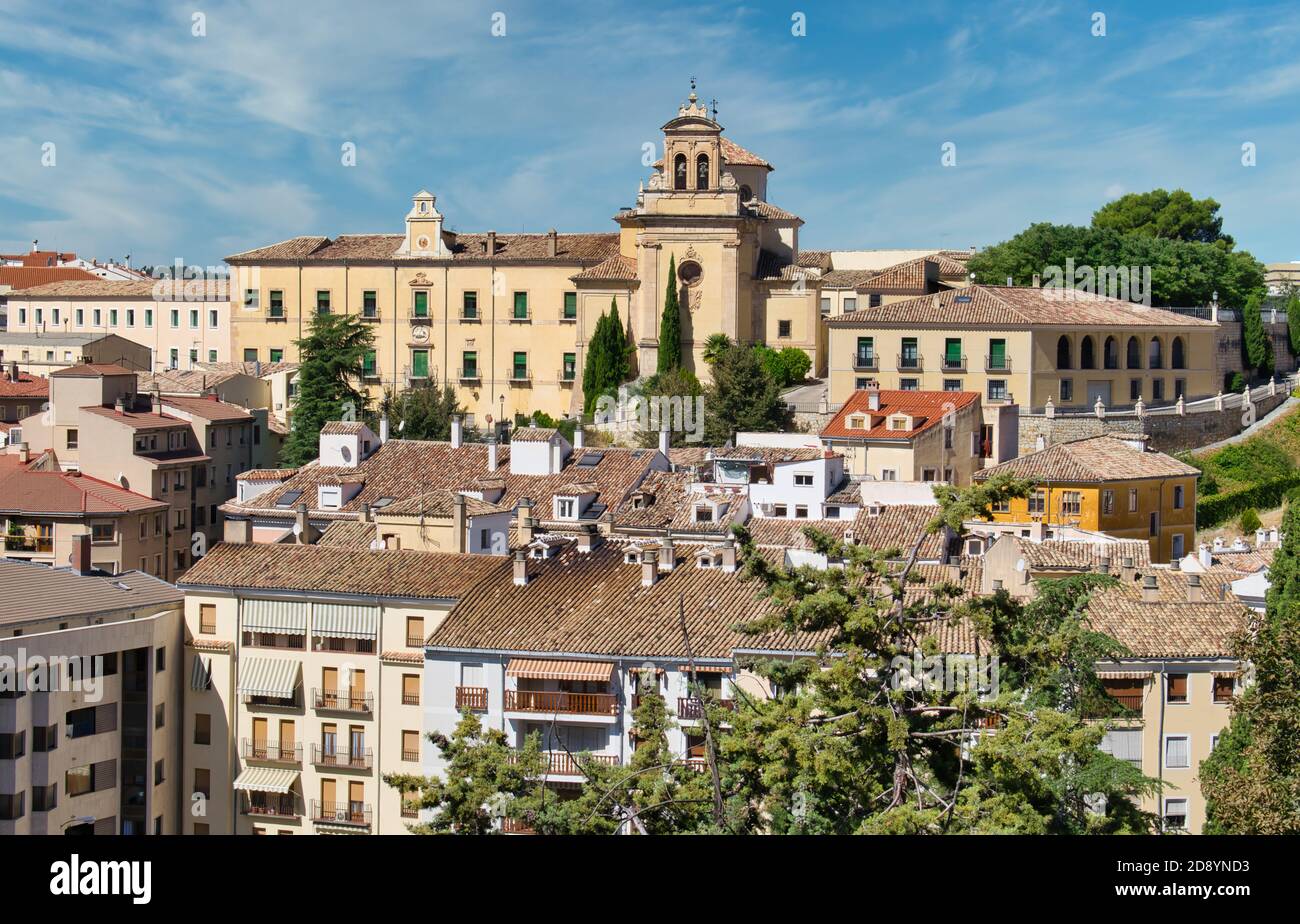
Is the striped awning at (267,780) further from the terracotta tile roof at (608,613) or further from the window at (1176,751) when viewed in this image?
the window at (1176,751)

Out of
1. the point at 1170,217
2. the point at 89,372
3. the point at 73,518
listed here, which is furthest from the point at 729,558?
the point at 1170,217

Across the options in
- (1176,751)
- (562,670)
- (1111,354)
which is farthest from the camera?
(1111,354)

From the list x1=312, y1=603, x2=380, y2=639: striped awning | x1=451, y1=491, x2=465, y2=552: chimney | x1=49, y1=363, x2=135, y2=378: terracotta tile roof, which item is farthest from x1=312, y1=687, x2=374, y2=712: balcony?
x1=49, y1=363, x2=135, y2=378: terracotta tile roof

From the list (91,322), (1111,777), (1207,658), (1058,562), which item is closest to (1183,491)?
(1058,562)

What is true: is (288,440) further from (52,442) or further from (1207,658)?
(1207,658)

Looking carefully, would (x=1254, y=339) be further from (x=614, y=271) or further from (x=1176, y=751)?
(x=1176, y=751)

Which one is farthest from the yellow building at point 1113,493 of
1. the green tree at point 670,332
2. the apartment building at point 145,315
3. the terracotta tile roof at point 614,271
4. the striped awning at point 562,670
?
the apartment building at point 145,315

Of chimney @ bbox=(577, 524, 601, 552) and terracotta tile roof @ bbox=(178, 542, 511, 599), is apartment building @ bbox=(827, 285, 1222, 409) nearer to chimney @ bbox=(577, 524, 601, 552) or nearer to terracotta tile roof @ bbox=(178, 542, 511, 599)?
chimney @ bbox=(577, 524, 601, 552)

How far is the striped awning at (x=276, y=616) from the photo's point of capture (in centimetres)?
2780

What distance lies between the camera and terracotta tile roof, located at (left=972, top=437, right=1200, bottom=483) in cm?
3712

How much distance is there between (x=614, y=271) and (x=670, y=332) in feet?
12.1

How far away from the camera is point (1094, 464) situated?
38031 millimetres

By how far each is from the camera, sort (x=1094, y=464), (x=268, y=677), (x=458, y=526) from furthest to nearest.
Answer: (x=1094, y=464)
(x=458, y=526)
(x=268, y=677)

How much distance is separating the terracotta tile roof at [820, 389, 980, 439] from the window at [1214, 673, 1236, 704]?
1776cm
